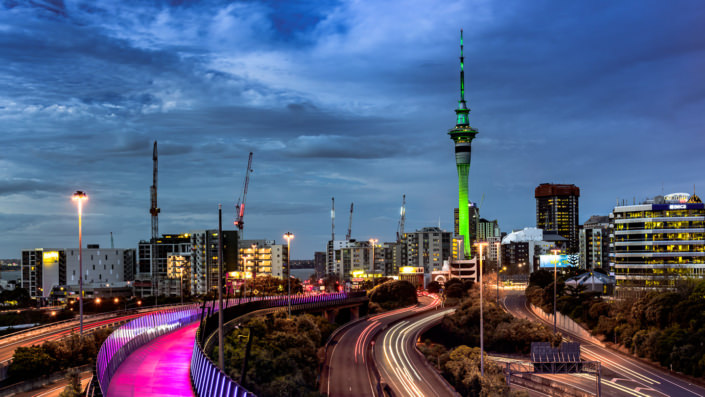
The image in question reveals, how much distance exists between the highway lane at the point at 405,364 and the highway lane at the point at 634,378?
57.8 feet

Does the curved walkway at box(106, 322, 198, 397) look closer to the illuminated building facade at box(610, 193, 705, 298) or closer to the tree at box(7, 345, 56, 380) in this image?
the tree at box(7, 345, 56, 380)

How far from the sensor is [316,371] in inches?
2803

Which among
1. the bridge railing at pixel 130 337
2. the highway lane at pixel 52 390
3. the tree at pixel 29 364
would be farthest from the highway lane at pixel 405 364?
the tree at pixel 29 364

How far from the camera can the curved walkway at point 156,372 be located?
33938 millimetres

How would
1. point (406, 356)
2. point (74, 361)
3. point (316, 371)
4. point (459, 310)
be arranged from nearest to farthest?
point (74, 361) < point (316, 371) < point (406, 356) < point (459, 310)

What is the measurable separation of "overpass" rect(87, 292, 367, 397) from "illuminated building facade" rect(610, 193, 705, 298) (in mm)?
87434

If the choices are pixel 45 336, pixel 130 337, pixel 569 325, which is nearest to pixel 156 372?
pixel 130 337

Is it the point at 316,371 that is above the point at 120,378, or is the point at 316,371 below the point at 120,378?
below

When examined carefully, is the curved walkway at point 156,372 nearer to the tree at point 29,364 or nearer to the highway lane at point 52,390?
the highway lane at point 52,390

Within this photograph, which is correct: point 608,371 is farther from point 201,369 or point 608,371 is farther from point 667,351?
point 201,369

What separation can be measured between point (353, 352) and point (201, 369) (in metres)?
54.7

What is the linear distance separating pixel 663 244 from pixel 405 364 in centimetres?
7871

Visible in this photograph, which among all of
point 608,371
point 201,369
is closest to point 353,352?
point 608,371

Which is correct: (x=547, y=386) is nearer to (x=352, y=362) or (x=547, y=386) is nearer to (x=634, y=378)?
(x=634, y=378)
